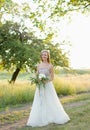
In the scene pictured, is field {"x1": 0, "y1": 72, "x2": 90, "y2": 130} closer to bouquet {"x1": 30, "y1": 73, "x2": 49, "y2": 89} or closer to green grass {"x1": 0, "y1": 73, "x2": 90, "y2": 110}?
green grass {"x1": 0, "y1": 73, "x2": 90, "y2": 110}

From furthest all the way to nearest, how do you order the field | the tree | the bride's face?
the tree → the bride's face → the field

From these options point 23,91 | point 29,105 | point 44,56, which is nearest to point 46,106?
point 44,56

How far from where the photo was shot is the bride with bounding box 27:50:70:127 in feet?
35.3

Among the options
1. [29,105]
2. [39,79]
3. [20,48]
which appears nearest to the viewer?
[39,79]

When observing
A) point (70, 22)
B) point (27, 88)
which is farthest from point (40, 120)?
point (27, 88)

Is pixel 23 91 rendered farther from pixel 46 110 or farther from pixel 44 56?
pixel 44 56

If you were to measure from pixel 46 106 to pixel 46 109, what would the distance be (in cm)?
9

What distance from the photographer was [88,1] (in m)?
13.9

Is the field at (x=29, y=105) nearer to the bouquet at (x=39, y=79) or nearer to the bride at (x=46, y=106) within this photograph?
the bride at (x=46, y=106)

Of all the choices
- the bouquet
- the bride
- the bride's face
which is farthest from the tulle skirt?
the bride's face

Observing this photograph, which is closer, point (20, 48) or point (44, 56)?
point (44, 56)

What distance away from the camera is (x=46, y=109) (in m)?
10.8

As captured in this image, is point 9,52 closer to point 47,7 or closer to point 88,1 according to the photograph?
point 47,7

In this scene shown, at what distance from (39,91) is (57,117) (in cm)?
91
